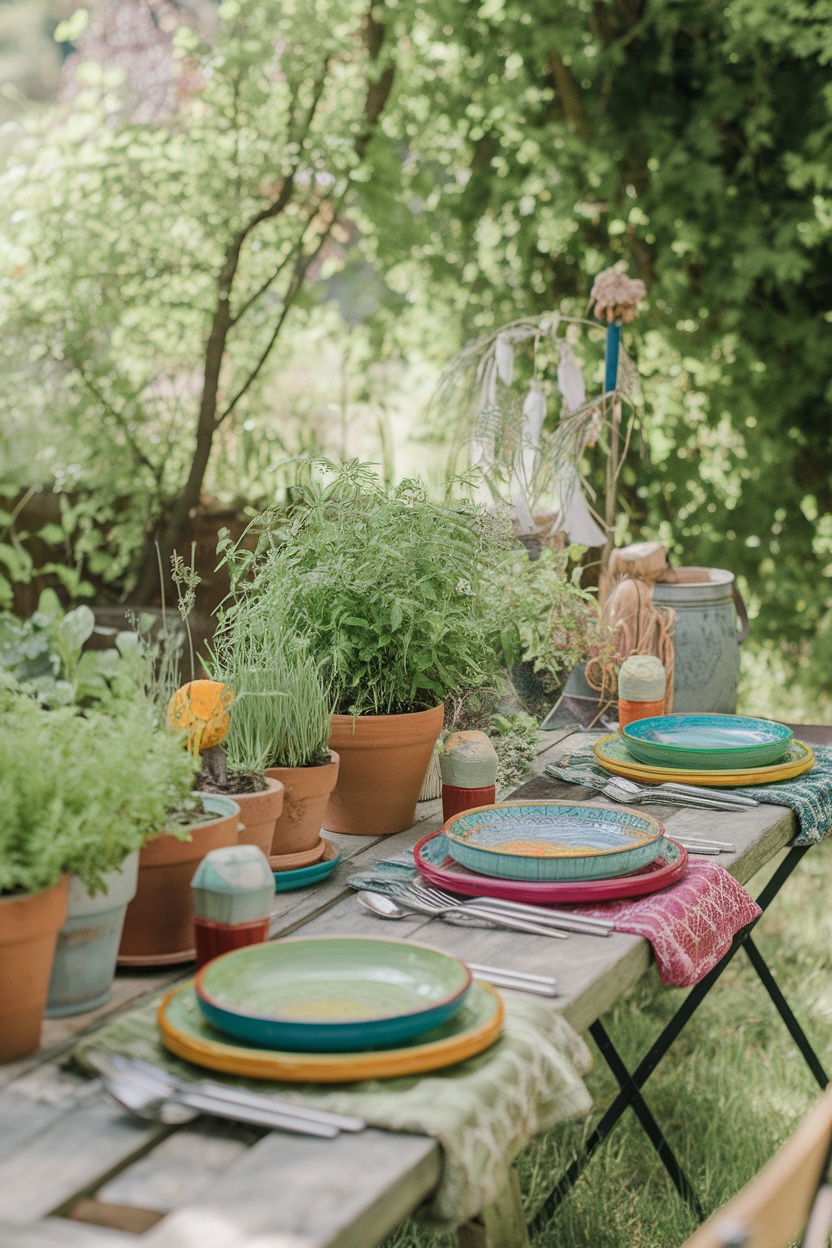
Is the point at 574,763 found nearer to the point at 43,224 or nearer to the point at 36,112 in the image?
the point at 43,224

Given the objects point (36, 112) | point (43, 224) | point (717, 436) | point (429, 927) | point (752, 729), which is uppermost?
point (36, 112)

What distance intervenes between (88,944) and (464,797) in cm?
68

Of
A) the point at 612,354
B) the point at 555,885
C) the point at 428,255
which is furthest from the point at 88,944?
the point at 428,255

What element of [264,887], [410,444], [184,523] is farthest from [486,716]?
[410,444]

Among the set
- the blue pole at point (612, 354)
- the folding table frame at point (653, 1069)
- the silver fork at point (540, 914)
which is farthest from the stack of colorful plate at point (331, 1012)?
the blue pole at point (612, 354)

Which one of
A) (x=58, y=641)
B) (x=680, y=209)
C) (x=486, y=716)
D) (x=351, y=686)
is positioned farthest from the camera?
(x=680, y=209)

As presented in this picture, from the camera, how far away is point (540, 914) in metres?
1.26

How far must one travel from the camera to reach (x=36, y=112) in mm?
4406

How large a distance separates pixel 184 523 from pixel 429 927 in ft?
11.1

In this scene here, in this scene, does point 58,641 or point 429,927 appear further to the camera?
point 58,641

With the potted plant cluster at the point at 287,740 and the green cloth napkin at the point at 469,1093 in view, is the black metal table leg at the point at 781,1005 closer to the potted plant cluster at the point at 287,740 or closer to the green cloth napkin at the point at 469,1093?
the potted plant cluster at the point at 287,740

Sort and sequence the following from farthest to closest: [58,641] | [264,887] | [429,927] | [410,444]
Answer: [410,444] < [58,641] < [429,927] < [264,887]

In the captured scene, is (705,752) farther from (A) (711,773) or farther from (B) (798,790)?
(B) (798,790)

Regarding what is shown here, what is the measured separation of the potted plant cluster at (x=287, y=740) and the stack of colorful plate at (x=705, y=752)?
55 centimetres
